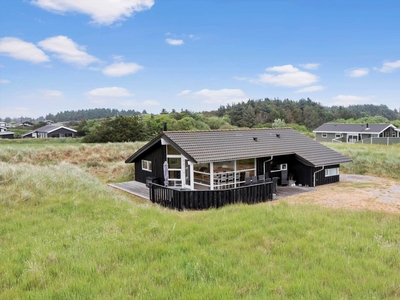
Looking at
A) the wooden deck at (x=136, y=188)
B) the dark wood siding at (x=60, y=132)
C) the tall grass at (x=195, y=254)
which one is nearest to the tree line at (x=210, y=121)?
the dark wood siding at (x=60, y=132)

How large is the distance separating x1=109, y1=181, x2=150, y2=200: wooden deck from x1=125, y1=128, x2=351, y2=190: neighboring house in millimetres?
594

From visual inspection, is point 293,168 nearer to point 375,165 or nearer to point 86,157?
point 375,165

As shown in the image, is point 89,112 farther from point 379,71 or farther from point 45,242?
point 45,242

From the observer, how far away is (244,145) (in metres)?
15.8

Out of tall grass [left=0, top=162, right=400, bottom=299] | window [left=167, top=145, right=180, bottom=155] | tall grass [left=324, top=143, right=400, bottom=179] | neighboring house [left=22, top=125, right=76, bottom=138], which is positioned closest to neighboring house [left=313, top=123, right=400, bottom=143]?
tall grass [left=324, top=143, right=400, bottom=179]

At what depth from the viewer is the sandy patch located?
11.9m

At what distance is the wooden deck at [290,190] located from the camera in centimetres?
1439

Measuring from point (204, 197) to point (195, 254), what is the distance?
245 inches

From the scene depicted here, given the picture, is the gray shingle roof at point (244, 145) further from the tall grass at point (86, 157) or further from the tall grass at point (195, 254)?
the tall grass at point (195, 254)

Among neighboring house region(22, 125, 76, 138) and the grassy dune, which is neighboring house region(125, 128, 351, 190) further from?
neighboring house region(22, 125, 76, 138)

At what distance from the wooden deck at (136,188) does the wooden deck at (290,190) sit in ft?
22.1

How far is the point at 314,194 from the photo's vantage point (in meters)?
14.6

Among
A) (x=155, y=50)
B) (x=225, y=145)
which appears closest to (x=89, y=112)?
(x=155, y=50)

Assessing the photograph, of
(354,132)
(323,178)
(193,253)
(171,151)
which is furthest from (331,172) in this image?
(354,132)
